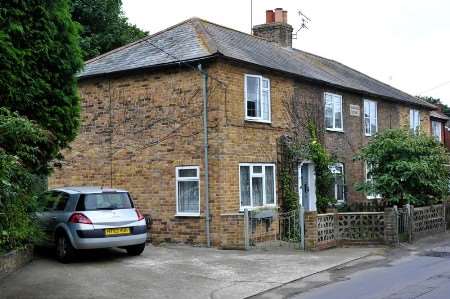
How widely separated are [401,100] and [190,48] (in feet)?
43.9

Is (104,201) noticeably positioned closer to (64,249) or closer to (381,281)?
(64,249)

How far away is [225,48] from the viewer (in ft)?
58.3

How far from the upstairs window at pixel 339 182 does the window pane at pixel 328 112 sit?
156 centimetres

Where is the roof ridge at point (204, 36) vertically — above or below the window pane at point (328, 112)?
above

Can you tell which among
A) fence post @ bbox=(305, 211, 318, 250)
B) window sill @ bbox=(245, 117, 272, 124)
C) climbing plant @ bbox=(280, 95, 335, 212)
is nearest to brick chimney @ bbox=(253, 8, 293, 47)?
climbing plant @ bbox=(280, 95, 335, 212)

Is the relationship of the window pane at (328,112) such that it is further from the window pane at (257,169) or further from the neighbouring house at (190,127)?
the window pane at (257,169)

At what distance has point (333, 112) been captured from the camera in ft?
73.4

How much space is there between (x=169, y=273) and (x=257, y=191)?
6265 millimetres

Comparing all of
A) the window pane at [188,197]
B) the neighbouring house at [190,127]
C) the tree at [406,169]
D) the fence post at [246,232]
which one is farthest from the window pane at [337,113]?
the fence post at [246,232]

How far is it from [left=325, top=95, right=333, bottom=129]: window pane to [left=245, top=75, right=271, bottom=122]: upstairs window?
13.6ft

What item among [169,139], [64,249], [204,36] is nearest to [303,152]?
[169,139]

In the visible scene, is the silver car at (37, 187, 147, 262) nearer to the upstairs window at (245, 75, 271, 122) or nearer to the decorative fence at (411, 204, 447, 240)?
the upstairs window at (245, 75, 271, 122)

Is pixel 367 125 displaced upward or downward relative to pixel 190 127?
upward

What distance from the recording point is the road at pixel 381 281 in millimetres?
9703
